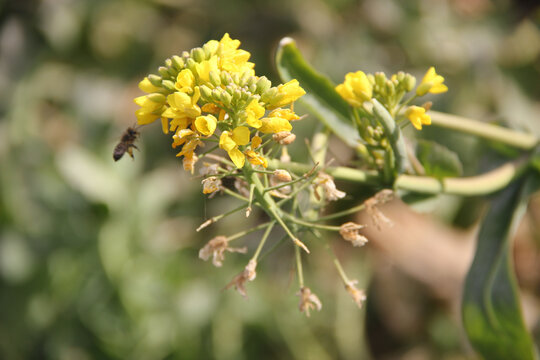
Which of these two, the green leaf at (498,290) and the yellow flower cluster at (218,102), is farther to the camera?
the green leaf at (498,290)

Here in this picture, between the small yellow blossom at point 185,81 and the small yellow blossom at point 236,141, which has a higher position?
the small yellow blossom at point 185,81

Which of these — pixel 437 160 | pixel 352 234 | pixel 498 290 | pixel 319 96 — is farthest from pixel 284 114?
pixel 498 290

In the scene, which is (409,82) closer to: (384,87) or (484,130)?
(384,87)

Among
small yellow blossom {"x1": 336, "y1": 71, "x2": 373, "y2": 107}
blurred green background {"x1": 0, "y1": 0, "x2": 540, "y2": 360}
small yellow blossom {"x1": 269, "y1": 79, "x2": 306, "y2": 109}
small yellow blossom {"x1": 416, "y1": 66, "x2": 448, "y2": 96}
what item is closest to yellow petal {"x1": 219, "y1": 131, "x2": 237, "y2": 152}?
small yellow blossom {"x1": 269, "y1": 79, "x2": 306, "y2": 109}

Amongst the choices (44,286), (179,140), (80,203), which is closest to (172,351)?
(44,286)

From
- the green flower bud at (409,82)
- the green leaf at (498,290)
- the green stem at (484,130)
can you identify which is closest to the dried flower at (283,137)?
the green flower bud at (409,82)

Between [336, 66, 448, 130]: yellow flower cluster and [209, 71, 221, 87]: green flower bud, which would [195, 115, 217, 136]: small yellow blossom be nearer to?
[209, 71, 221, 87]: green flower bud

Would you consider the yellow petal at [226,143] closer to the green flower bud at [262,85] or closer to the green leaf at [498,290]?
the green flower bud at [262,85]
